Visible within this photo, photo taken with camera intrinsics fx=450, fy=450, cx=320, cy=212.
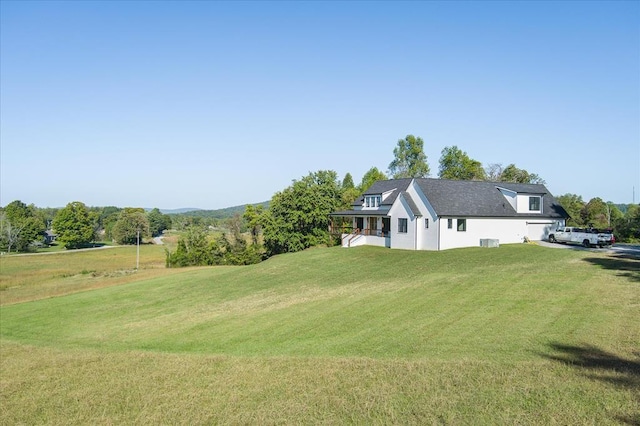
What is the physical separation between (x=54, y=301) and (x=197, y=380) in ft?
82.1

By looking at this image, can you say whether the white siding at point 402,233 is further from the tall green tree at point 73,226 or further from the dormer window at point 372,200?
the tall green tree at point 73,226

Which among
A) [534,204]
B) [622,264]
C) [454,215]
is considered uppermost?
[534,204]

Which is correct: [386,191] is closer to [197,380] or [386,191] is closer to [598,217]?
[197,380]

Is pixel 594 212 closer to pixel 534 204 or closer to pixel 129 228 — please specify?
pixel 534 204

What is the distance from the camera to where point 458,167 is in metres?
74.1

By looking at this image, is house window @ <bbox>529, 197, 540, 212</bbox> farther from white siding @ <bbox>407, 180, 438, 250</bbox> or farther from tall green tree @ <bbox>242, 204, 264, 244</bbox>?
tall green tree @ <bbox>242, 204, 264, 244</bbox>

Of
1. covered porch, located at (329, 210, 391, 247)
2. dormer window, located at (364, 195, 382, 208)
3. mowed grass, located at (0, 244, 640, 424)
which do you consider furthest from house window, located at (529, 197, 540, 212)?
mowed grass, located at (0, 244, 640, 424)

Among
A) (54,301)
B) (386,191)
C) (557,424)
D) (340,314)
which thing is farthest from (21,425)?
(386,191)

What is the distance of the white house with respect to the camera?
124 feet

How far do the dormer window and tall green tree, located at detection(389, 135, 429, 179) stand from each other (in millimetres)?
34609

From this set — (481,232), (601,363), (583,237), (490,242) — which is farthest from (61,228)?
(601,363)

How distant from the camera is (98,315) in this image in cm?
2492

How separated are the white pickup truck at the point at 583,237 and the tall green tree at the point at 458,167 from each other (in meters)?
33.2

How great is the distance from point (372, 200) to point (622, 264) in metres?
24.9
